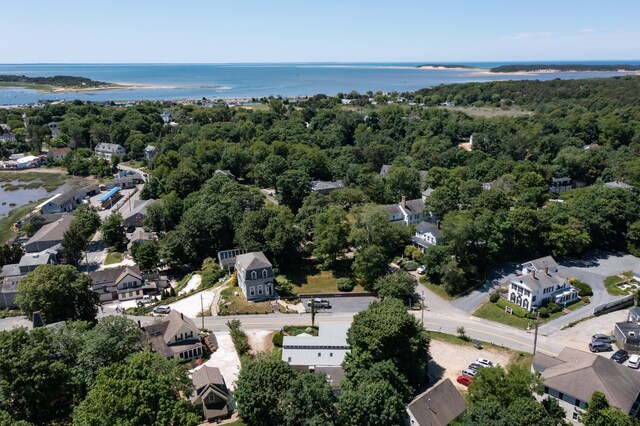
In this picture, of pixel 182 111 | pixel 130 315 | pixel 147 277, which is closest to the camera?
pixel 130 315

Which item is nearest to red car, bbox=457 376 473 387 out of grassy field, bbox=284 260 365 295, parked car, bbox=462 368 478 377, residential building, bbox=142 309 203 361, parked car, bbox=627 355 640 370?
parked car, bbox=462 368 478 377

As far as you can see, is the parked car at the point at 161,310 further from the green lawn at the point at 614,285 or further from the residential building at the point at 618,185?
the residential building at the point at 618,185

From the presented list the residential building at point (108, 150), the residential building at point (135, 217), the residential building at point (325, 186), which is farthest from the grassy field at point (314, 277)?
the residential building at point (108, 150)

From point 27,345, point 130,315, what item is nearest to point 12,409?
point 27,345

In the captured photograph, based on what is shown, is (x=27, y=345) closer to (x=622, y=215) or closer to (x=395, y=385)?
(x=395, y=385)

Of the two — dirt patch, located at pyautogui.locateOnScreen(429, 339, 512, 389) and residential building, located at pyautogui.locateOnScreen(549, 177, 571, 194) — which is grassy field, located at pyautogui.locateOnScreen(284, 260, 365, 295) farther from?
residential building, located at pyautogui.locateOnScreen(549, 177, 571, 194)

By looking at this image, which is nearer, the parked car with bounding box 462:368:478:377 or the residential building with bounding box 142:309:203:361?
the parked car with bounding box 462:368:478:377
